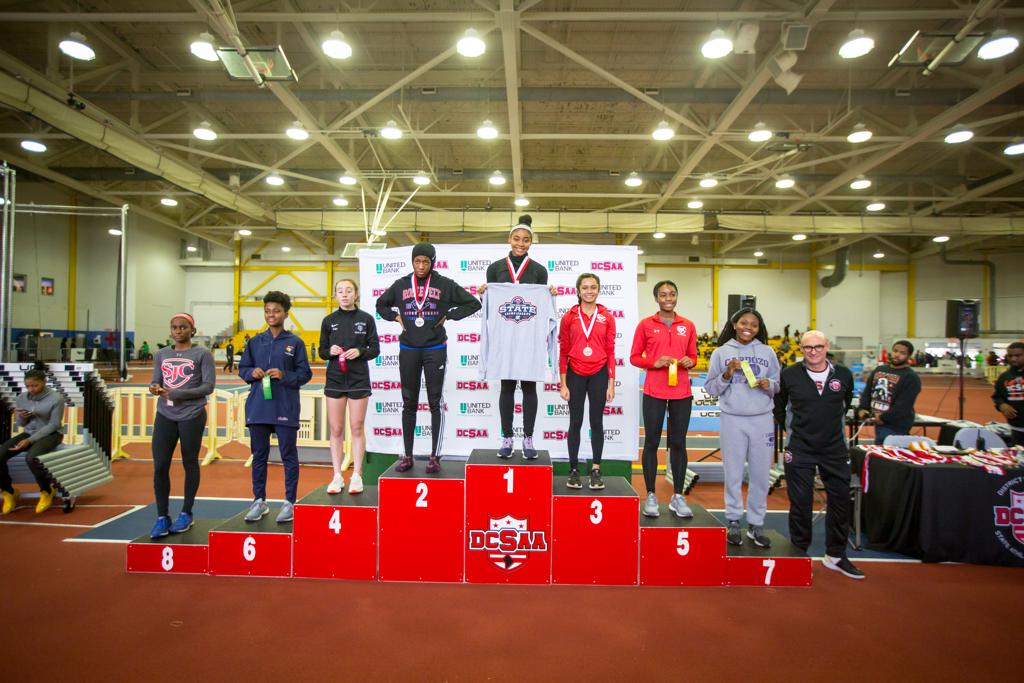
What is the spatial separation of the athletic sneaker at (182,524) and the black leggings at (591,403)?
3.22 meters

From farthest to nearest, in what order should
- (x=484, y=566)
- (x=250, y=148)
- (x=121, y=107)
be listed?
(x=250, y=148) < (x=121, y=107) < (x=484, y=566)

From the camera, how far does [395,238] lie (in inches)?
878

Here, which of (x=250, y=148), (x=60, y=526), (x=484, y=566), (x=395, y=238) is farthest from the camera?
(x=395, y=238)

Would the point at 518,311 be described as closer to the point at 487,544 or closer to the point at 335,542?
the point at 487,544

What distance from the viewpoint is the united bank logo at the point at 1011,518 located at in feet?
13.5

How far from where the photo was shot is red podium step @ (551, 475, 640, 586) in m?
3.66

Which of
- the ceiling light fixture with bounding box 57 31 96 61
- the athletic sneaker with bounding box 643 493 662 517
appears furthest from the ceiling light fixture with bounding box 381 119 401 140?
the athletic sneaker with bounding box 643 493 662 517

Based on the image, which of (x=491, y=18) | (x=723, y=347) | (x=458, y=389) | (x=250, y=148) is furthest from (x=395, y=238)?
(x=723, y=347)

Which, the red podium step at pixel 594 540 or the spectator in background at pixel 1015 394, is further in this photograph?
the spectator in background at pixel 1015 394

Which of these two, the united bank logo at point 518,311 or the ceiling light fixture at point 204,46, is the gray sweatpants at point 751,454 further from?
the ceiling light fixture at point 204,46

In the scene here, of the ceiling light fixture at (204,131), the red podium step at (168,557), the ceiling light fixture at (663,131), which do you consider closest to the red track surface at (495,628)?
the red podium step at (168,557)

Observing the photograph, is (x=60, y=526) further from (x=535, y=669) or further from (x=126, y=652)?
(x=535, y=669)

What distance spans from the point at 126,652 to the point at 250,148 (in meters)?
15.2

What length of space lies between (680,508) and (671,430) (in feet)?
2.03
